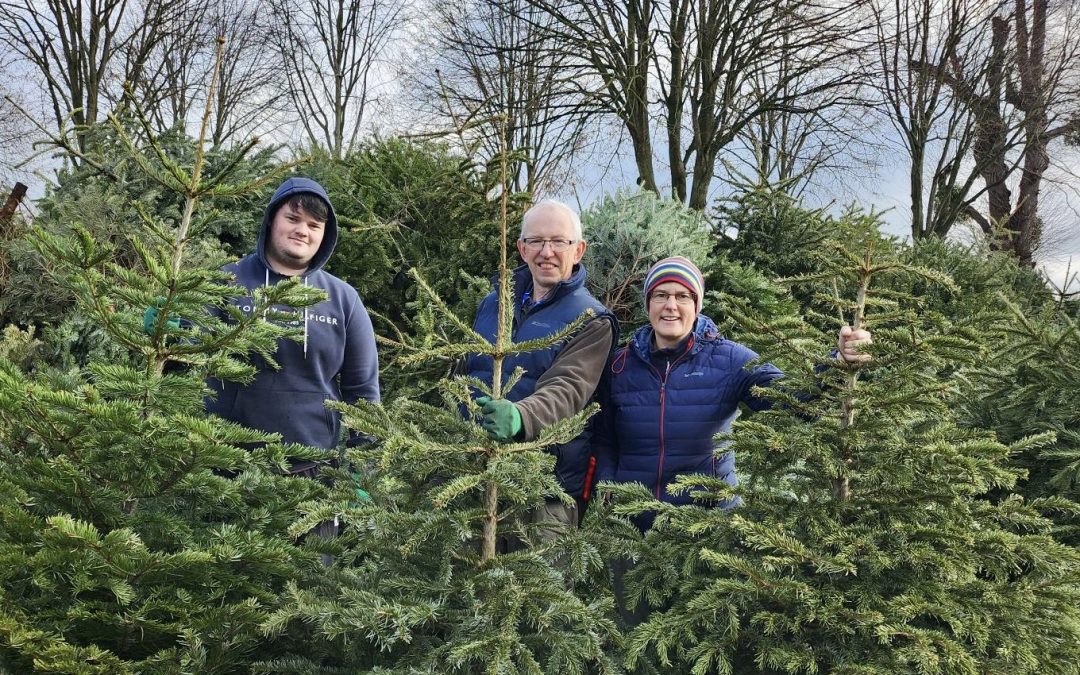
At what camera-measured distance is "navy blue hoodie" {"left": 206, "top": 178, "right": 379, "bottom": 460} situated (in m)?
3.15

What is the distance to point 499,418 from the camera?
2.24 m

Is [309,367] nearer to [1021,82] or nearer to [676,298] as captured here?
[676,298]

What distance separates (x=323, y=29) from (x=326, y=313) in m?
16.7

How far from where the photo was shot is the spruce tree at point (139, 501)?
77.8 inches

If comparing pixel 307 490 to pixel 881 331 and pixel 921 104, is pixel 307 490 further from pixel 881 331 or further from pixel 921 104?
pixel 921 104

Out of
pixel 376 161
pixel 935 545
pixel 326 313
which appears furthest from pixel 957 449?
pixel 376 161

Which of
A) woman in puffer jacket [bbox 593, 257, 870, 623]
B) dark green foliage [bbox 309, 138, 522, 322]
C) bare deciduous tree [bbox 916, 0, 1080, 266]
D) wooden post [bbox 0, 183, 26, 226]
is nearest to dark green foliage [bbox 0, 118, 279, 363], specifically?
wooden post [bbox 0, 183, 26, 226]

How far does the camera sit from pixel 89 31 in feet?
46.7

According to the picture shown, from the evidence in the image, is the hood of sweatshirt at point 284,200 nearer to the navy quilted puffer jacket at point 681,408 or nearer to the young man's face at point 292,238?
the young man's face at point 292,238

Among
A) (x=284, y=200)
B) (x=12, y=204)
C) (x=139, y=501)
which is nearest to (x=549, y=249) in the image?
(x=284, y=200)

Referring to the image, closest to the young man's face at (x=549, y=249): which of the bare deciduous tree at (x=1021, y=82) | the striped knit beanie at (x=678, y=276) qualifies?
the striped knit beanie at (x=678, y=276)

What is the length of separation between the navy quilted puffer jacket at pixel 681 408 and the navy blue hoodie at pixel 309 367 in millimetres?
1086

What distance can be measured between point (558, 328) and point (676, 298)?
48 centimetres

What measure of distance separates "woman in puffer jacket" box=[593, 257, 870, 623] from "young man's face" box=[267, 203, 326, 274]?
4.49 ft
